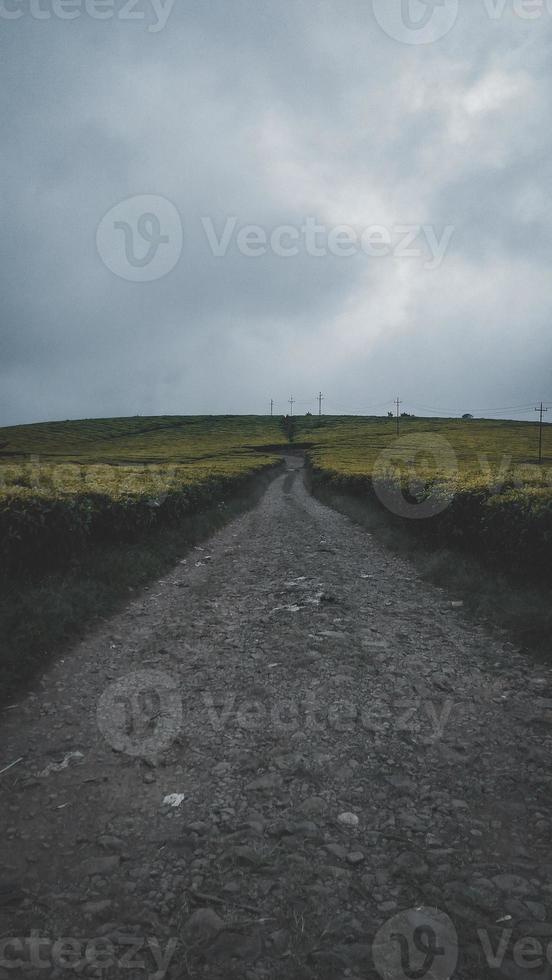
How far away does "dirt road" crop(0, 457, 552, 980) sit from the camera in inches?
100

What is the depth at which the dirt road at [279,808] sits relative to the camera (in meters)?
2.55

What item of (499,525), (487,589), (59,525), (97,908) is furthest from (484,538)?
(97,908)

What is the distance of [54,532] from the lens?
8797mm

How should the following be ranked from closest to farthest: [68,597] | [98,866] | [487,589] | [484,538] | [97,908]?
[97,908]
[98,866]
[68,597]
[487,589]
[484,538]

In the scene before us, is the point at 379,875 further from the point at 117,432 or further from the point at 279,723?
the point at 117,432

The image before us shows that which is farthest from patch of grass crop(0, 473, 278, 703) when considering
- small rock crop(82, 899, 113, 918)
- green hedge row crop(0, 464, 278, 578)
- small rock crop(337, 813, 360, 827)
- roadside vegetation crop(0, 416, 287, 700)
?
small rock crop(337, 813, 360, 827)

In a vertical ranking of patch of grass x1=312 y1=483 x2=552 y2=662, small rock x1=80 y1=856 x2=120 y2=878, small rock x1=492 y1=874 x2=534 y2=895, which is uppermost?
patch of grass x1=312 y1=483 x2=552 y2=662

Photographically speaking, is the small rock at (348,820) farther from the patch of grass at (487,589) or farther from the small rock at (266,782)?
the patch of grass at (487,589)

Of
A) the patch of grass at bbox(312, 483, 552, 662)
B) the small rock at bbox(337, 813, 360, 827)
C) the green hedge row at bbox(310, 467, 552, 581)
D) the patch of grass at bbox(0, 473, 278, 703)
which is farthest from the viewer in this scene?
the green hedge row at bbox(310, 467, 552, 581)

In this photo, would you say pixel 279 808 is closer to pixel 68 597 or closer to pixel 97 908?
pixel 97 908

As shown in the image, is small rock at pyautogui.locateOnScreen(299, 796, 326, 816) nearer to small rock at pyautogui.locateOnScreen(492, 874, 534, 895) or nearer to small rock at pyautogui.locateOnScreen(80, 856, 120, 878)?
small rock at pyautogui.locateOnScreen(492, 874, 534, 895)

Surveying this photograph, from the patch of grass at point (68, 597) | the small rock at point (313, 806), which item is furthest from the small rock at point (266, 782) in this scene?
the patch of grass at point (68, 597)

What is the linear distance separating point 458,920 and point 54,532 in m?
8.34

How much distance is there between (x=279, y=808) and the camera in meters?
3.51
